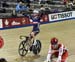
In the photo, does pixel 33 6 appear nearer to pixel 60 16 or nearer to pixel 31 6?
pixel 31 6

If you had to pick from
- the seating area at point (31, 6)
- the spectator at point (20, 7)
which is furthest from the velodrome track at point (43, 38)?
the spectator at point (20, 7)

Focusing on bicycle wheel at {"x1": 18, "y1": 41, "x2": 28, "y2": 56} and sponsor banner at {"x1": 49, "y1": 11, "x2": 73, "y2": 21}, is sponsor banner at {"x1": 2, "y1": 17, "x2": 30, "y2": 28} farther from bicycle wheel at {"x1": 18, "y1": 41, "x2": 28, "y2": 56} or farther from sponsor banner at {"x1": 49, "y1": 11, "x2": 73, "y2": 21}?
bicycle wheel at {"x1": 18, "y1": 41, "x2": 28, "y2": 56}

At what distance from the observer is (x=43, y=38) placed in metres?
16.3

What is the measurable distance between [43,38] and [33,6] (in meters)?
7.34

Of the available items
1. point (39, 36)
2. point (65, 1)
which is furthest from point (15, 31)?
point (65, 1)

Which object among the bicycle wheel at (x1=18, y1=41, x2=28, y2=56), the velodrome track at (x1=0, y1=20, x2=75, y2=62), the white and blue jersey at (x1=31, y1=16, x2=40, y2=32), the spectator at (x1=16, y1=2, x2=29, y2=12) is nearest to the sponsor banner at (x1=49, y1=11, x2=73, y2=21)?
the velodrome track at (x1=0, y1=20, x2=75, y2=62)

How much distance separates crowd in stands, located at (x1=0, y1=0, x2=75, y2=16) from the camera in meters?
20.2

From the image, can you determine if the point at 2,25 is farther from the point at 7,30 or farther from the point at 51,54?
the point at 51,54

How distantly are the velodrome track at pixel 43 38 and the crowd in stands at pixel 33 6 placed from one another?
50.3 inches

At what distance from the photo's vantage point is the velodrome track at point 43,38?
41.6ft

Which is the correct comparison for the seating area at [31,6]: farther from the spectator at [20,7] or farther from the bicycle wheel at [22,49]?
the bicycle wheel at [22,49]

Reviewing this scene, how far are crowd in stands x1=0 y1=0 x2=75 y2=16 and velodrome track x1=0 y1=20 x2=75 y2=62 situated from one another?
4.20 ft

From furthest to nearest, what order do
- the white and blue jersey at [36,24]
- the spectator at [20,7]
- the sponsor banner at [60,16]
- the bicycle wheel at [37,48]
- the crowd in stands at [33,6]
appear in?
the sponsor banner at [60,16] < the crowd in stands at [33,6] < the spectator at [20,7] < the bicycle wheel at [37,48] < the white and blue jersey at [36,24]

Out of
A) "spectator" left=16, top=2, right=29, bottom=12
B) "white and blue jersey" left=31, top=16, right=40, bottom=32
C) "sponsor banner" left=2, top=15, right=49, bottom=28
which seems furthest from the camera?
"spectator" left=16, top=2, right=29, bottom=12
